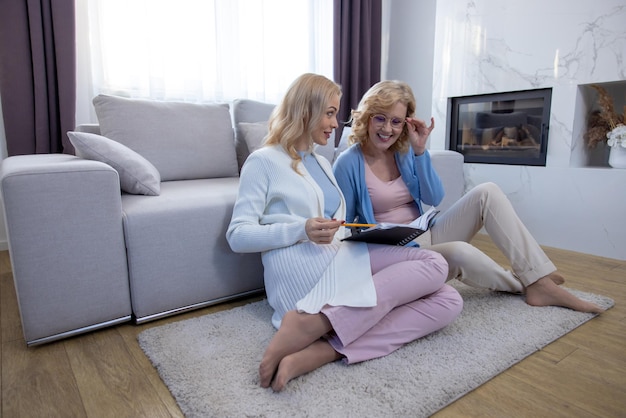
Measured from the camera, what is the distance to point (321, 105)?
1.25 meters

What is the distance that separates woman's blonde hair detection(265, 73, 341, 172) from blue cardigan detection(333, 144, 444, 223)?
8.1 inches

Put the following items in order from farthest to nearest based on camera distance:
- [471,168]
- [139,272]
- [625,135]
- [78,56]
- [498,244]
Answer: [471,168], [78,56], [625,135], [498,244], [139,272]

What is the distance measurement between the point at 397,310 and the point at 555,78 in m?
1.98

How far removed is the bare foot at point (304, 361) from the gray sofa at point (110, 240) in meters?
0.59

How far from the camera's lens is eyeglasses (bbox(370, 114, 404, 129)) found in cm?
136

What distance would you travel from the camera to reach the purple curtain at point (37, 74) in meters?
2.13

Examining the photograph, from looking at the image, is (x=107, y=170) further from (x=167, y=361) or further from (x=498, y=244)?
(x=498, y=244)

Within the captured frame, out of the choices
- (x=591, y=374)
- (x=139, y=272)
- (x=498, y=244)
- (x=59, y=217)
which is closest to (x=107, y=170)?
(x=59, y=217)

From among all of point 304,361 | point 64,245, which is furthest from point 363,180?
point 64,245

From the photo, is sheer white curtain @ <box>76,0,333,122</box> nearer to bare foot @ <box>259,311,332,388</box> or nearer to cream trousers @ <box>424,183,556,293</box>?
cream trousers @ <box>424,183,556,293</box>

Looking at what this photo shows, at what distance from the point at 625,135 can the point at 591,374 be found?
5.20 feet

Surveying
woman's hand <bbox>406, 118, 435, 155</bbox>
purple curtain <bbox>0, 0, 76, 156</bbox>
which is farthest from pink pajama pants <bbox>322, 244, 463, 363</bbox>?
purple curtain <bbox>0, 0, 76, 156</bbox>

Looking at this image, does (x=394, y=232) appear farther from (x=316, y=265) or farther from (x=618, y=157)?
(x=618, y=157)

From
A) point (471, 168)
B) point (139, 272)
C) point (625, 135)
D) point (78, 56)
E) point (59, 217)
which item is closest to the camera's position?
point (59, 217)
